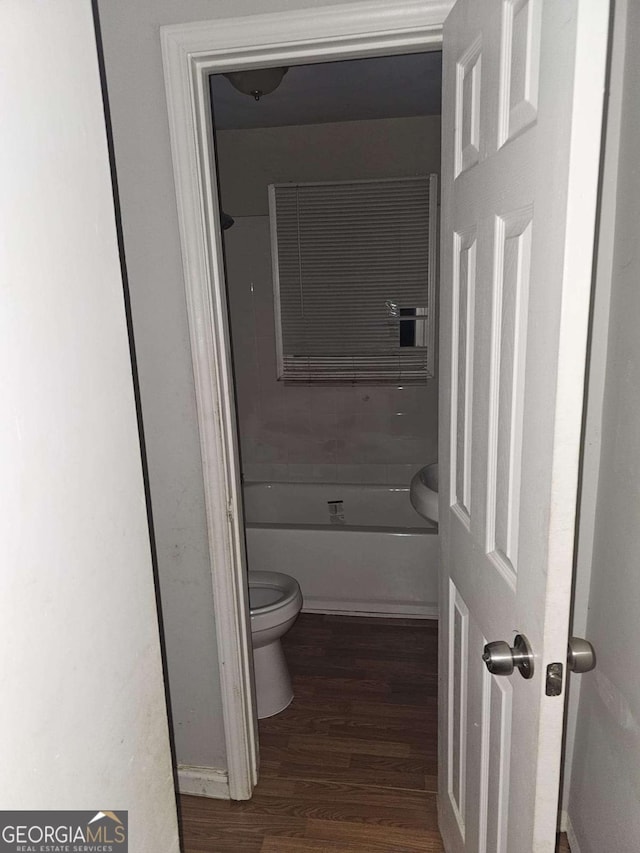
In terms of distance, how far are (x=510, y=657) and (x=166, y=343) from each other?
1.14 meters

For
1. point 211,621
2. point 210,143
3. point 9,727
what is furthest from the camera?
point 211,621

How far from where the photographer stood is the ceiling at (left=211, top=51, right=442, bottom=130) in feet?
7.95

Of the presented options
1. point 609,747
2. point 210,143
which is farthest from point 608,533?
point 210,143

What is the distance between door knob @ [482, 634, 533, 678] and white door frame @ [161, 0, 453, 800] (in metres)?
0.90

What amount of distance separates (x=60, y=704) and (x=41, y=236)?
0.47 meters

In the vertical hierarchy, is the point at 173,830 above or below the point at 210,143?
below

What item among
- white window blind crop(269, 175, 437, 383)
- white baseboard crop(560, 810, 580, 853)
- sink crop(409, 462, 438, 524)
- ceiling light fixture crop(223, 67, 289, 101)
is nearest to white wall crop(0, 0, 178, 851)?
white baseboard crop(560, 810, 580, 853)

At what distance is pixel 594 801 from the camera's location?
56.2 inches

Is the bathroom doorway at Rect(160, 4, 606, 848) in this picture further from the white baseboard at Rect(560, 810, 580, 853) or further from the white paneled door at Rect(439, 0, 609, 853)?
the white baseboard at Rect(560, 810, 580, 853)

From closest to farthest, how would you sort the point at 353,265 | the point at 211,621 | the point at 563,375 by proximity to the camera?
1. the point at 563,375
2. the point at 211,621
3. the point at 353,265

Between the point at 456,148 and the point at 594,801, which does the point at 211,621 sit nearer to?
the point at 594,801

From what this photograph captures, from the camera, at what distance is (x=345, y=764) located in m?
1.99

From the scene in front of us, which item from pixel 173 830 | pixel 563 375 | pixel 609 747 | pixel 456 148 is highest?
pixel 456 148

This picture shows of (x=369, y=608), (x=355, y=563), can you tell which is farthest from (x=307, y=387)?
(x=369, y=608)
